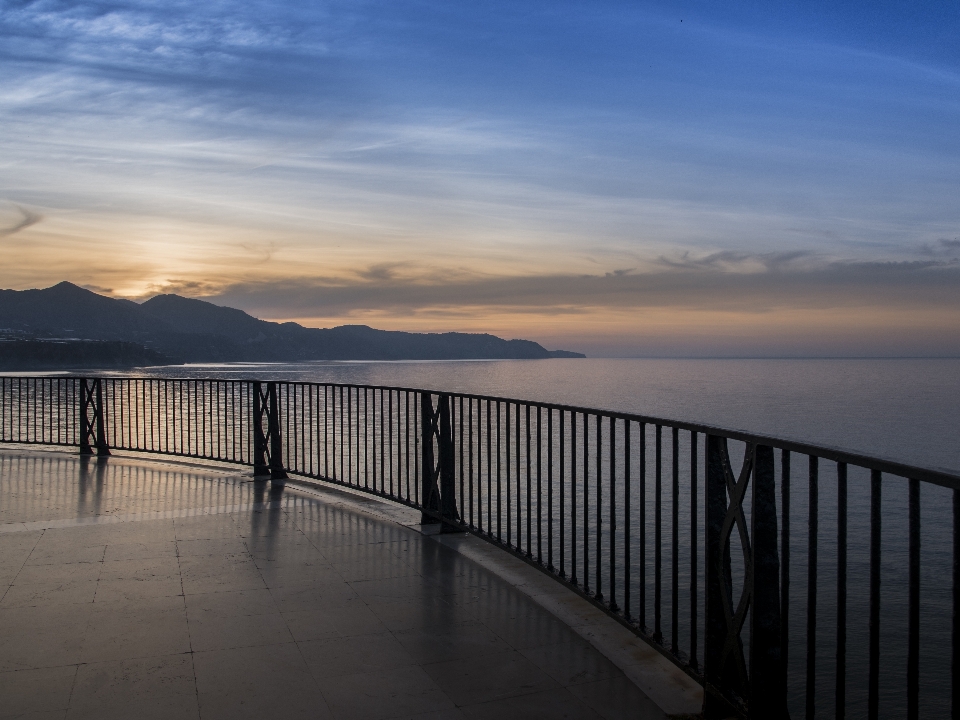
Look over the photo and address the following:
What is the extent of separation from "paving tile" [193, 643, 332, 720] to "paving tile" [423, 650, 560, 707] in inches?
19.8

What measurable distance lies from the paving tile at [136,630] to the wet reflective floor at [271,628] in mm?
13

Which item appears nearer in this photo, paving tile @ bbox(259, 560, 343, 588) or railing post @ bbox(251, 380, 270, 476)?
paving tile @ bbox(259, 560, 343, 588)

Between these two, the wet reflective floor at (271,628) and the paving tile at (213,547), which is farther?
the paving tile at (213,547)

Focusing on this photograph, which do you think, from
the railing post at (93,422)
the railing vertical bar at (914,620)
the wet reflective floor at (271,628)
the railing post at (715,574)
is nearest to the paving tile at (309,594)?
the wet reflective floor at (271,628)

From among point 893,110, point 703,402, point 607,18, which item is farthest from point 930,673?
point 703,402

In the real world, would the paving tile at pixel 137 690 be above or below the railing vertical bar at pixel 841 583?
below

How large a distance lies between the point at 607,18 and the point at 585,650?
10.9m

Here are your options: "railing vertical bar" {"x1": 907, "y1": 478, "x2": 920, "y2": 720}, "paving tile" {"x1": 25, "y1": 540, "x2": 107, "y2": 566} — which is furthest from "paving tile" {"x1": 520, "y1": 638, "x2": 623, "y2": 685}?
"paving tile" {"x1": 25, "y1": 540, "x2": 107, "y2": 566}

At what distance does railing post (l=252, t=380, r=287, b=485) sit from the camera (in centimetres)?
827

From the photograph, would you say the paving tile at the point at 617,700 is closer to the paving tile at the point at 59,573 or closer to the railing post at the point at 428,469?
the railing post at the point at 428,469

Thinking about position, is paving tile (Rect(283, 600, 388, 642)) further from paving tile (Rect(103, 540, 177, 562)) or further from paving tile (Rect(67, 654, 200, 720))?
Result: paving tile (Rect(103, 540, 177, 562))

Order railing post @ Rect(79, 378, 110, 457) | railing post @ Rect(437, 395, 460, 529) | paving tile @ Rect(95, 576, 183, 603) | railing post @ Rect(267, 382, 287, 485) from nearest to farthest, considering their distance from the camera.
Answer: paving tile @ Rect(95, 576, 183, 603), railing post @ Rect(437, 395, 460, 529), railing post @ Rect(267, 382, 287, 485), railing post @ Rect(79, 378, 110, 457)

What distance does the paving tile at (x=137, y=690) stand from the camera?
2883mm

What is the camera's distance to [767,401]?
64.9 meters
